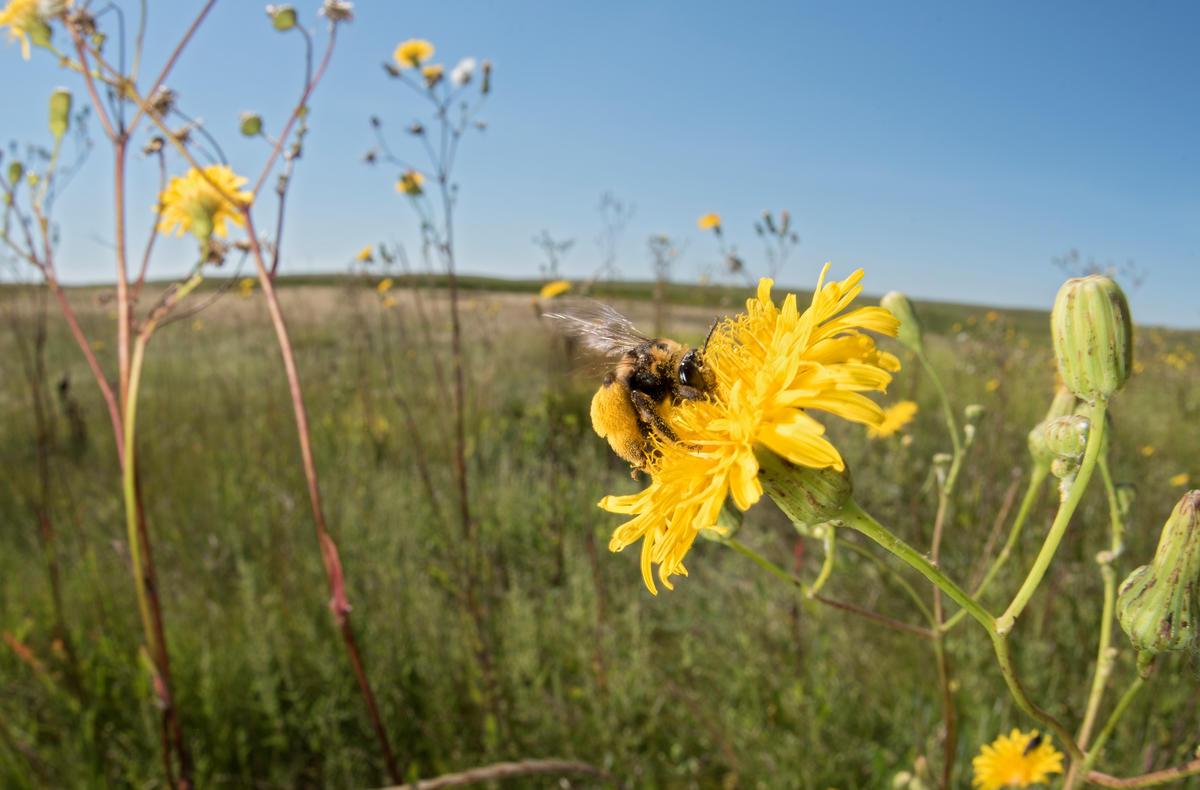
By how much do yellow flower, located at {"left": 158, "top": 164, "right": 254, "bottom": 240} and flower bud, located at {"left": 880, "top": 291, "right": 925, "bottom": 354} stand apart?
5.75 feet

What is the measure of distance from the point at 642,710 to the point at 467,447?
2.96m

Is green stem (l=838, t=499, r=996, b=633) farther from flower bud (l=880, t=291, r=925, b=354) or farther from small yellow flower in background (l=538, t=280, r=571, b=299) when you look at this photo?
small yellow flower in background (l=538, t=280, r=571, b=299)

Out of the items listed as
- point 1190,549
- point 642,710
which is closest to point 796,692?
point 642,710

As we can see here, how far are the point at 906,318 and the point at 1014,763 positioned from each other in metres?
1.25

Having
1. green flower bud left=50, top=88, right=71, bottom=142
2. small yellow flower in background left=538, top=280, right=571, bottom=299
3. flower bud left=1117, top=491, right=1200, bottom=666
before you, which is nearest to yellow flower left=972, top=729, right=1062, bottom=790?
flower bud left=1117, top=491, right=1200, bottom=666

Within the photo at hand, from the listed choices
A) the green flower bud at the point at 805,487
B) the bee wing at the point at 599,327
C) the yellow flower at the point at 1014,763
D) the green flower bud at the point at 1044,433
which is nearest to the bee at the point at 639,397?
the bee wing at the point at 599,327

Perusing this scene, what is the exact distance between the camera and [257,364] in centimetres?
1041

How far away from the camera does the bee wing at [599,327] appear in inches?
61.1

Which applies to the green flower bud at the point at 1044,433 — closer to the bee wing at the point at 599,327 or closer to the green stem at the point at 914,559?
the green stem at the point at 914,559

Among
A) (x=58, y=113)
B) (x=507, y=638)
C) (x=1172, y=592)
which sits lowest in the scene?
(x=507, y=638)

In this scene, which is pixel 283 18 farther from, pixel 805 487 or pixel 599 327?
pixel 805 487

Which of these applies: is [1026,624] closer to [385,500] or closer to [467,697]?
[467,697]

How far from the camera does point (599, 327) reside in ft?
5.18

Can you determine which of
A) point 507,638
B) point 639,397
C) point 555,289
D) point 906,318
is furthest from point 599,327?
point 555,289
